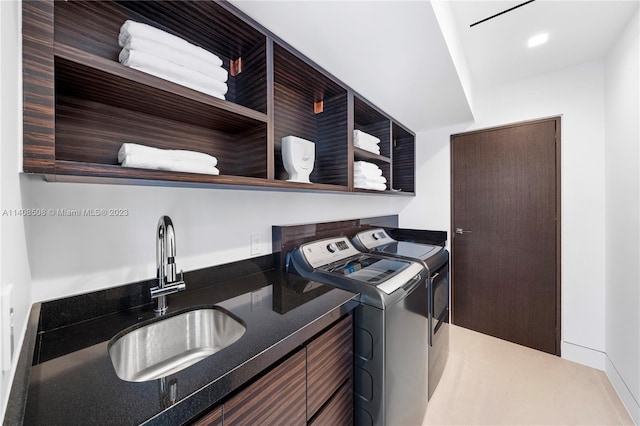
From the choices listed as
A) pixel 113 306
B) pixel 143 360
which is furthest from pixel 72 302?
pixel 143 360

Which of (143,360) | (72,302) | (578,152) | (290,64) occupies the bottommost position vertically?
(143,360)

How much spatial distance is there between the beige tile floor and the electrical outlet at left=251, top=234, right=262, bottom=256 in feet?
4.95

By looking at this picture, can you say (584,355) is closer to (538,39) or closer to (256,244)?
(538,39)

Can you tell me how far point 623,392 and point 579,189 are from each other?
1.48 m

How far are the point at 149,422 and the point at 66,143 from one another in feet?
3.08

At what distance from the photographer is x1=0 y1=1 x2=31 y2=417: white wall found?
1.58 ft

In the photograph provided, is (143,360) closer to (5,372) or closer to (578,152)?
(5,372)

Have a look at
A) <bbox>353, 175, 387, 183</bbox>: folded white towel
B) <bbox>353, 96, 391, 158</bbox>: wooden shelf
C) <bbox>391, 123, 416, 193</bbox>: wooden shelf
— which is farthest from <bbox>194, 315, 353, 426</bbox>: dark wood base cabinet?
<bbox>391, 123, 416, 193</bbox>: wooden shelf

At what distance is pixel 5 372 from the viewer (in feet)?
1.56

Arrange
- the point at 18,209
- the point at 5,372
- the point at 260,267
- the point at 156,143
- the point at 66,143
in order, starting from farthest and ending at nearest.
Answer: the point at 260,267 < the point at 156,143 < the point at 66,143 < the point at 18,209 < the point at 5,372

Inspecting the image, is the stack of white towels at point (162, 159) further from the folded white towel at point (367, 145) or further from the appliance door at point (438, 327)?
the appliance door at point (438, 327)

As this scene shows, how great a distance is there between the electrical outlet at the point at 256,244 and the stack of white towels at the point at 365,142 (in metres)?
0.96

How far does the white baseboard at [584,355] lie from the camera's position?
6.73ft

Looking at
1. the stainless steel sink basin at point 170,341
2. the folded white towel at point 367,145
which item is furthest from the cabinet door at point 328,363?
the folded white towel at point 367,145
